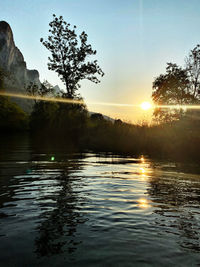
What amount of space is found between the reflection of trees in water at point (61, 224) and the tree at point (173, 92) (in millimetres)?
36445

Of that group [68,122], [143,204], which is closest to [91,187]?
[143,204]

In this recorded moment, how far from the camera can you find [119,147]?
74.7 ft

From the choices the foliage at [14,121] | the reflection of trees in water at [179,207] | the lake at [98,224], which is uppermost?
the foliage at [14,121]

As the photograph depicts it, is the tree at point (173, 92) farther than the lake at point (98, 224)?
Yes

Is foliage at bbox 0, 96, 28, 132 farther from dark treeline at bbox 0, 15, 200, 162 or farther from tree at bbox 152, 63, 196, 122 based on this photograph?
tree at bbox 152, 63, 196, 122

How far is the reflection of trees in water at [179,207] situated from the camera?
3.90m

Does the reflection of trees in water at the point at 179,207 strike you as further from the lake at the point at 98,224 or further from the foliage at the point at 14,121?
the foliage at the point at 14,121

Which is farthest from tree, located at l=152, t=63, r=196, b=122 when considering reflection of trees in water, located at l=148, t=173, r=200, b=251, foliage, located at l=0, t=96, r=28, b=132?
foliage, located at l=0, t=96, r=28, b=132

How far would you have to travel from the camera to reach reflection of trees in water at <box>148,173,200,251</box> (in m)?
3.90

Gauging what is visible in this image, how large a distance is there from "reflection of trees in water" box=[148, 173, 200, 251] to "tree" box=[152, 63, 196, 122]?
33365 millimetres

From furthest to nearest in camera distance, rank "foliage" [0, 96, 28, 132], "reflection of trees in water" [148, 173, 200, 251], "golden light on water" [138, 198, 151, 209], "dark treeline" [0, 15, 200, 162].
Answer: "foliage" [0, 96, 28, 132] < "dark treeline" [0, 15, 200, 162] < "golden light on water" [138, 198, 151, 209] < "reflection of trees in water" [148, 173, 200, 251]

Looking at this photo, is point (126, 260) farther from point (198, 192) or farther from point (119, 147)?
point (119, 147)

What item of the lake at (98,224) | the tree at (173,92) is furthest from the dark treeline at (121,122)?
the lake at (98,224)

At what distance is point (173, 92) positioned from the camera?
41.4 m
